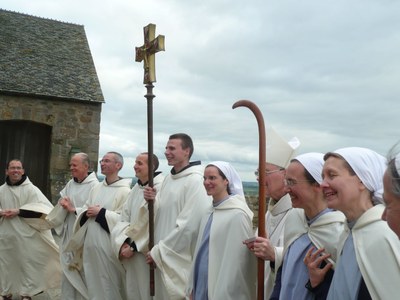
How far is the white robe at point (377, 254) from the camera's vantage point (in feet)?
7.14

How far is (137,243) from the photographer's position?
535cm

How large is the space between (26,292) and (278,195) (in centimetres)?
526

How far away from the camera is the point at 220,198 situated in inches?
162

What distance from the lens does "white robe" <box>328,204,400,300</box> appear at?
2176mm

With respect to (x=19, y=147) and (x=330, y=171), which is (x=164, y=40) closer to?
(x=330, y=171)

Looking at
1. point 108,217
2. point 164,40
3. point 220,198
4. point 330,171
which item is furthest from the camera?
point 108,217

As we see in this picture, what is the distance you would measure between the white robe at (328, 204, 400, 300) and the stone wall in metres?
12.0

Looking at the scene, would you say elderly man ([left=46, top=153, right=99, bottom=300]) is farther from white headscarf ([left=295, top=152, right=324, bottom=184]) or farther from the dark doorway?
the dark doorway

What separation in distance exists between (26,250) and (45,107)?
6.90 m

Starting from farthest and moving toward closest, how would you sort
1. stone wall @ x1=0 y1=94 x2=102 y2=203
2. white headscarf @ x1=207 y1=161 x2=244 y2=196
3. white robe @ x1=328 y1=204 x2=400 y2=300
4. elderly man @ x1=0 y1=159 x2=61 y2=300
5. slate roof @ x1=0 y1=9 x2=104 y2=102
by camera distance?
slate roof @ x1=0 y1=9 x2=104 y2=102
stone wall @ x1=0 y1=94 x2=102 y2=203
elderly man @ x1=0 y1=159 x2=61 y2=300
white headscarf @ x1=207 y1=161 x2=244 y2=196
white robe @ x1=328 y1=204 x2=400 y2=300

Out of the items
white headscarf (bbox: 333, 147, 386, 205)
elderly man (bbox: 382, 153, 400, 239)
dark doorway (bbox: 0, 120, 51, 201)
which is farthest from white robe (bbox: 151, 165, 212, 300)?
dark doorway (bbox: 0, 120, 51, 201)

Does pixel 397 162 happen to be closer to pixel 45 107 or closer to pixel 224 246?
pixel 224 246

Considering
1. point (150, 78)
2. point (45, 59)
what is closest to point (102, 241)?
point (150, 78)

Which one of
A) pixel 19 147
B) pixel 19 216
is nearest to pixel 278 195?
pixel 19 216
